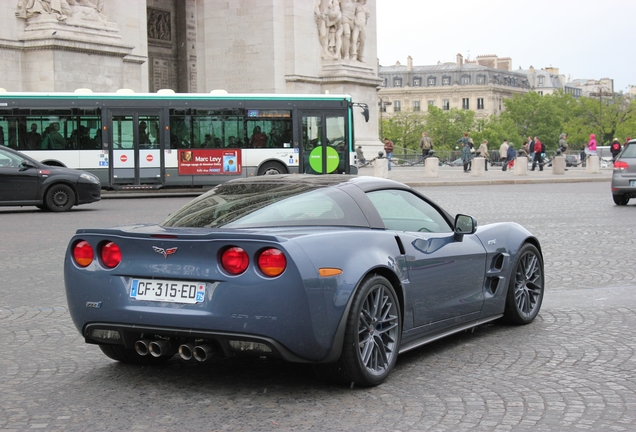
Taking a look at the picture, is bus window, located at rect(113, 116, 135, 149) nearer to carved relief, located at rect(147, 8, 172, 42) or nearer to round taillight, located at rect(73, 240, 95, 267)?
carved relief, located at rect(147, 8, 172, 42)

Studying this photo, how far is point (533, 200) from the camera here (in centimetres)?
2220

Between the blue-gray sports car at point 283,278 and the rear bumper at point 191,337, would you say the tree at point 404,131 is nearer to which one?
the blue-gray sports car at point 283,278

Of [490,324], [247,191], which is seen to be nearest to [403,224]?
[247,191]

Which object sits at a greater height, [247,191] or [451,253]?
[247,191]

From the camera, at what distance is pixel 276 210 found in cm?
550

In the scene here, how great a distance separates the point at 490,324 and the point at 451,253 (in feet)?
4.06

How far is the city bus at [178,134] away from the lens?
25.0 m

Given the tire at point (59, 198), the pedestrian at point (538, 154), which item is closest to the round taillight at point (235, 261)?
the tire at point (59, 198)

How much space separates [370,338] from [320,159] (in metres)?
23.0

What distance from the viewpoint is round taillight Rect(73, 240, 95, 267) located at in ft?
17.5

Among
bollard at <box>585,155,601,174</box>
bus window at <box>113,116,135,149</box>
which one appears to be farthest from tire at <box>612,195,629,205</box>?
bollard at <box>585,155,601,174</box>

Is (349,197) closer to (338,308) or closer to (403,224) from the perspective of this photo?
(403,224)

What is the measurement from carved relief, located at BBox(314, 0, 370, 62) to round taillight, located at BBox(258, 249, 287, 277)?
34.8 meters

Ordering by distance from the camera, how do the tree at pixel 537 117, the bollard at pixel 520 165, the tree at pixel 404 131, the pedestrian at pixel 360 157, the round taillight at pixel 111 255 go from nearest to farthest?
the round taillight at pixel 111 255, the bollard at pixel 520 165, the pedestrian at pixel 360 157, the tree at pixel 404 131, the tree at pixel 537 117
